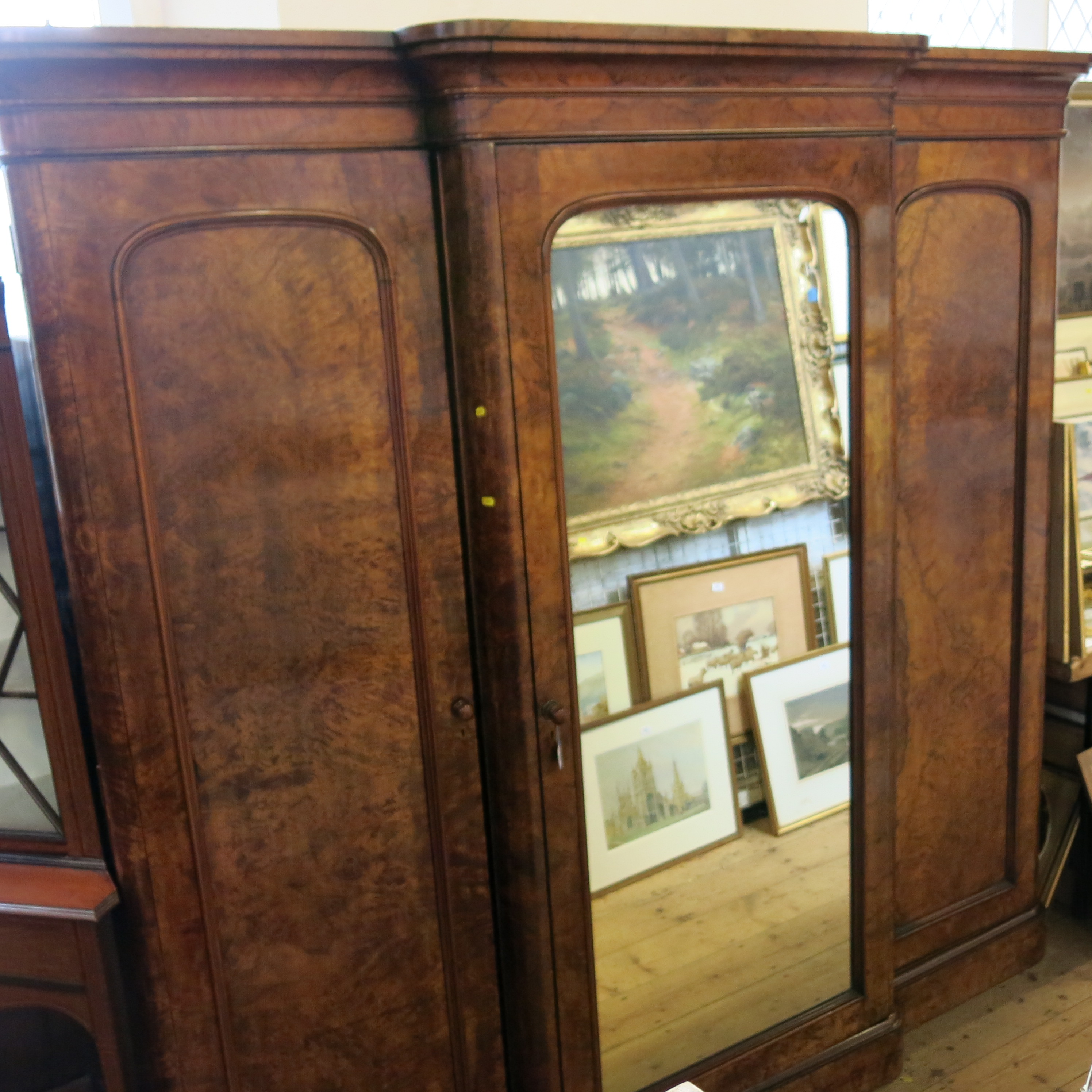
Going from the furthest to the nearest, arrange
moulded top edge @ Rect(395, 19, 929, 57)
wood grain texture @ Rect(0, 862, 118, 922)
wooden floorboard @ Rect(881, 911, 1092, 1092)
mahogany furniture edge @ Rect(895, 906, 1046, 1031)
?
1. mahogany furniture edge @ Rect(895, 906, 1046, 1031)
2. wooden floorboard @ Rect(881, 911, 1092, 1092)
3. wood grain texture @ Rect(0, 862, 118, 922)
4. moulded top edge @ Rect(395, 19, 929, 57)

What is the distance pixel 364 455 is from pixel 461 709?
416 mm

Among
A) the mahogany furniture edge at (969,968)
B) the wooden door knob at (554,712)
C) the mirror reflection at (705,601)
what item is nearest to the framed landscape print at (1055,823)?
the mahogany furniture edge at (969,968)

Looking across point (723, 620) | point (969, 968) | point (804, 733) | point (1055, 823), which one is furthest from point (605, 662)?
point (1055, 823)

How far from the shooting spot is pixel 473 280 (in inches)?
56.3

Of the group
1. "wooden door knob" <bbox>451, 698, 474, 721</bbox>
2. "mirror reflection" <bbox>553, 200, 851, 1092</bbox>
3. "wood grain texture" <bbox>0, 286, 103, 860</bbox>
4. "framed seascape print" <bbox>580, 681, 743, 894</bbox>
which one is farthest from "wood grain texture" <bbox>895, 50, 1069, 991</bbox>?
"wood grain texture" <bbox>0, 286, 103, 860</bbox>

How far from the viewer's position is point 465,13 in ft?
5.30

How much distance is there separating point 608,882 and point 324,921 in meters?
0.47

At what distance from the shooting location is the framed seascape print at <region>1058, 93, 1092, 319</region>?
2555 millimetres

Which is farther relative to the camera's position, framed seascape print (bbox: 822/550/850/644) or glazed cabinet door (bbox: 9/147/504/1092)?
framed seascape print (bbox: 822/550/850/644)

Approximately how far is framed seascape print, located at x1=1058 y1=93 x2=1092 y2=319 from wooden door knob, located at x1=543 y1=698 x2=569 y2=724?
1851 mm

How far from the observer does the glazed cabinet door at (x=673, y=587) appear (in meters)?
1.50

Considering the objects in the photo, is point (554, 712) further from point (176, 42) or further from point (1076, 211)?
point (1076, 211)

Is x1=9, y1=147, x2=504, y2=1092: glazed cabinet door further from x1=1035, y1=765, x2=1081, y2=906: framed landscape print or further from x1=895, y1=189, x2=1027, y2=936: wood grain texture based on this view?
x1=1035, y1=765, x2=1081, y2=906: framed landscape print

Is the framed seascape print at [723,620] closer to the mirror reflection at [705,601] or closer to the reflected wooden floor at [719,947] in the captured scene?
the mirror reflection at [705,601]
